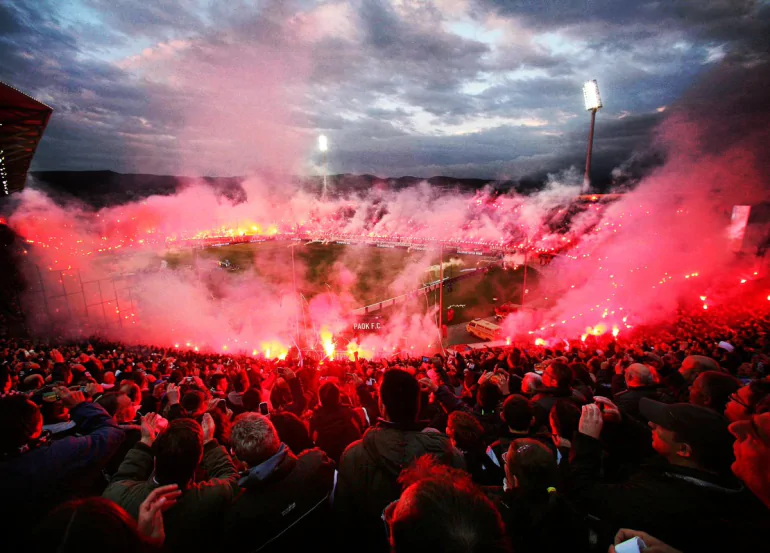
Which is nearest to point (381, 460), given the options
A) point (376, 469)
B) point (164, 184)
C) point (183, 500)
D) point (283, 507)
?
point (376, 469)

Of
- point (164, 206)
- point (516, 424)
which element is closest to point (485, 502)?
point (516, 424)

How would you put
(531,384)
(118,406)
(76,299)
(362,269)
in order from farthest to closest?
(362,269) → (76,299) → (531,384) → (118,406)

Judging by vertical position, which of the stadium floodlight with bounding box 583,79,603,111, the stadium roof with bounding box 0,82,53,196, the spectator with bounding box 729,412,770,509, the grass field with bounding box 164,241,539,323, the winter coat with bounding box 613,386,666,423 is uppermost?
the stadium floodlight with bounding box 583,79,603,111

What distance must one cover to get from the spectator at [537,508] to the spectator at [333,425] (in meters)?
1.70

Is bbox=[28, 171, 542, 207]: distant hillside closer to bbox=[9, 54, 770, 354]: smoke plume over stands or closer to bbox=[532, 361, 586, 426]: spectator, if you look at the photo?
bbox=[9, 54, 770, 354]: smoke plume over stands

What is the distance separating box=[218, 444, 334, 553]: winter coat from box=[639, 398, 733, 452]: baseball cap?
205 centimetres

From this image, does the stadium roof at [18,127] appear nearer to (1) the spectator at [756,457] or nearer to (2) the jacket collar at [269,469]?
(2) the jacket collar at [269,469]

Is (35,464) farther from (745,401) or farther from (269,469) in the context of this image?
(745,401)

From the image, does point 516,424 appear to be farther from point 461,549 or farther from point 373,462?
point 461,549

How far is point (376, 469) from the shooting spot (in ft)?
7.58

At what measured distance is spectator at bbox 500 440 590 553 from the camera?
1733 millimetres

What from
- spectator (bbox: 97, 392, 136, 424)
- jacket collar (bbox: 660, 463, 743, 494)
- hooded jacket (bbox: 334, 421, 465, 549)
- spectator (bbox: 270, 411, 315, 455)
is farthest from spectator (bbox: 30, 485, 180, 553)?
spectator (bbox: 97, 392, 136, 424)

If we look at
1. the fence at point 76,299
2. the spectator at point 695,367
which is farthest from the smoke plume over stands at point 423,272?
the spectator at point 695,367

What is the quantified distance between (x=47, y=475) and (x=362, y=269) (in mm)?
35444
